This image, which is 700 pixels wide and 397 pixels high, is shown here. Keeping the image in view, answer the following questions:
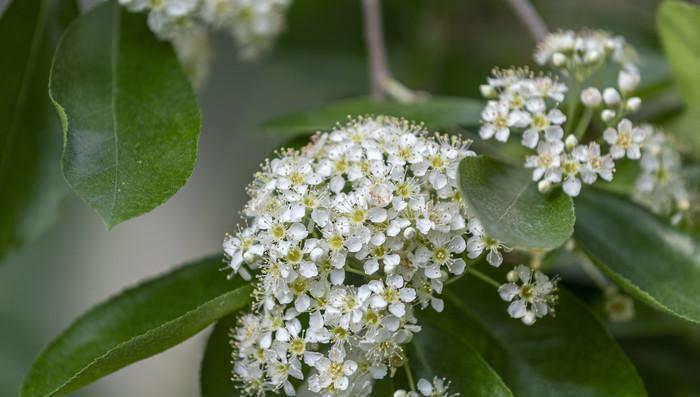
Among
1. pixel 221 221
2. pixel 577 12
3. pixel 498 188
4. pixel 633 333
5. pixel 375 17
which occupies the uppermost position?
pixel 498 188

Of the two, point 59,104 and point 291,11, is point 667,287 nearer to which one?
point 59,104

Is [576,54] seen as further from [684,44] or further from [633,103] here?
[684,44]

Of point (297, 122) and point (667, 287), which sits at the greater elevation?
point (297, 122)

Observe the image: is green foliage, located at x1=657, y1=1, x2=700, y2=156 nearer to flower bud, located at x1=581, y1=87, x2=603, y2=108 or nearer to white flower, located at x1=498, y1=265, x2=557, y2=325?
flower bud, located at x1=581, y1=87, x2=603, y2=108


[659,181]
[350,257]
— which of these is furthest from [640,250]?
[350,257]

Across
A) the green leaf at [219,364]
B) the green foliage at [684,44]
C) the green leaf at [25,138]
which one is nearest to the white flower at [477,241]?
the green leaf at [219,364]

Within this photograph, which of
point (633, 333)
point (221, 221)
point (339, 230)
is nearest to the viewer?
point (339, 230)

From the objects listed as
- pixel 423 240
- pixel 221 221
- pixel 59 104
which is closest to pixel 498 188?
pixel 423 240

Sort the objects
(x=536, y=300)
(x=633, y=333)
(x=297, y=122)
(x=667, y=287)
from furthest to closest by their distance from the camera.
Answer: (x=633, y=333), (x=297, y=122), (x=667, y=287), (x=536, y=300)
